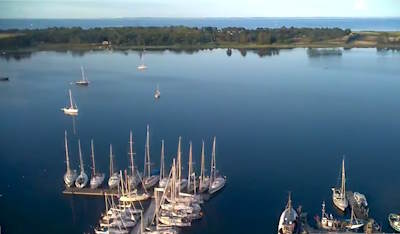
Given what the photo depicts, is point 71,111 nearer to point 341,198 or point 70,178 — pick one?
point 70,178

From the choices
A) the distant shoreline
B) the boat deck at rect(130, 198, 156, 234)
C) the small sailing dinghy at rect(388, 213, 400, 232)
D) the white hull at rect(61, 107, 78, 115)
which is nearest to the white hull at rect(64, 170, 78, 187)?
the boat deck at rect(130, 198, 156, 234)

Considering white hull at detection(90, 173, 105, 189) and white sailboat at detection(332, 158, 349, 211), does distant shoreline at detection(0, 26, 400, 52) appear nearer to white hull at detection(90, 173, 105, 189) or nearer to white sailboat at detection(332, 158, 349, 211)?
white hull at detection(90, 173, 105, 189)

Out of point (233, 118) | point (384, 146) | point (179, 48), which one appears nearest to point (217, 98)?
point (233, 118)

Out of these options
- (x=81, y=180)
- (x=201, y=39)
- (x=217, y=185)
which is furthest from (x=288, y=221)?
(x=201, y=39)

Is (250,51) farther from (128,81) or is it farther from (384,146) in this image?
(384,146)

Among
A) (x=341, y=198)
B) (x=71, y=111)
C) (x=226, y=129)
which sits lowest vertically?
(x=341, y=198)

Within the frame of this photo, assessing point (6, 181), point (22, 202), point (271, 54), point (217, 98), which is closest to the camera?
point (22, 202)
